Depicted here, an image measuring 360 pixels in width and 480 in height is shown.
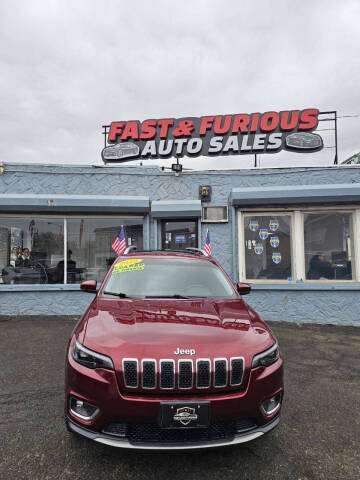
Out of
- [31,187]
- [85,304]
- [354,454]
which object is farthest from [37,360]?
[31,187]

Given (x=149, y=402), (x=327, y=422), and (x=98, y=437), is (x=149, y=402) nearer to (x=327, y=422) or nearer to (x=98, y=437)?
(x=98, y=437)

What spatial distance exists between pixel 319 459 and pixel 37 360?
401 cm

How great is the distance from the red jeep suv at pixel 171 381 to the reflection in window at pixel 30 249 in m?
6.17

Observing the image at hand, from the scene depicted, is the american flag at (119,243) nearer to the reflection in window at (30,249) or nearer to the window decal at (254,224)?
the reflection in window at (30,249)

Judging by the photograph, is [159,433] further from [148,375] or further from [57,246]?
[57,246]

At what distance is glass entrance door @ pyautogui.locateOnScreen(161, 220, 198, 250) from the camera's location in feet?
26.8

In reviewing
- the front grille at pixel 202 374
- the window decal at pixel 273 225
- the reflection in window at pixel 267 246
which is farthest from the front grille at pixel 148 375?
the window decal at pixel 273 225

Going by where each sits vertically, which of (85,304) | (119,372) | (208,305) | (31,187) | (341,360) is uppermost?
(31,187)

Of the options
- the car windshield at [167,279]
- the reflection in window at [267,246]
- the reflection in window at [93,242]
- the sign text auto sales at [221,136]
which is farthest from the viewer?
the sign text auto sales at [221,136]

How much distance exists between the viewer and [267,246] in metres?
7.96

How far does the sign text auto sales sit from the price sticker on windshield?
5.78 m

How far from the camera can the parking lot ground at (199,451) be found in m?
2.21

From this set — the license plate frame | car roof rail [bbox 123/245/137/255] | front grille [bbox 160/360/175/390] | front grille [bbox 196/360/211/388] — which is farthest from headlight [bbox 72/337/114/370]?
car roof rail [bbox 123/245/137/255]

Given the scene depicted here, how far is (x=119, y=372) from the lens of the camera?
202 centimetres
